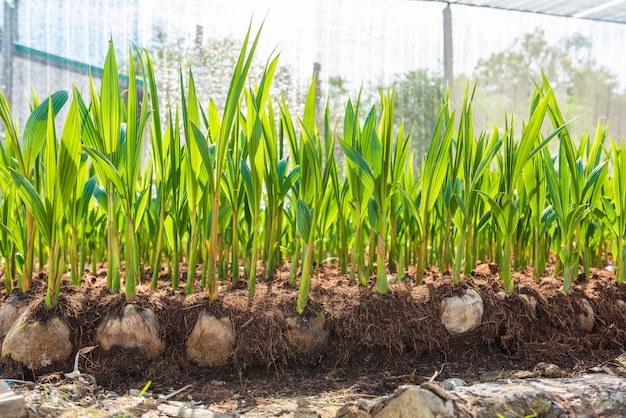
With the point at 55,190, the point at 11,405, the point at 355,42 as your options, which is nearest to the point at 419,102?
the point at 355,42

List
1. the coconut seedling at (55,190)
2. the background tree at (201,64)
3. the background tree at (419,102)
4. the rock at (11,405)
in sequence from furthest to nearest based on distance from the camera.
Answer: the background tree at (419,102) → the background tree at (201,64) → the coconut seedling at (55,190) → the rock at (11,405)

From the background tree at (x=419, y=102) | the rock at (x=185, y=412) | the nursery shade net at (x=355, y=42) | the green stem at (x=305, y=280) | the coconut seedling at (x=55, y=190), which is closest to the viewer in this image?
the rock at (x=185, y=412)

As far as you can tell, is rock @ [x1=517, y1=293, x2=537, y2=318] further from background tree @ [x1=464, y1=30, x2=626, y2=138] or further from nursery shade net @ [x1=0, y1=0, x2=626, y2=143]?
background tree @ [x1=464, y1=30, x2=626, y2=138]

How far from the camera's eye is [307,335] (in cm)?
127

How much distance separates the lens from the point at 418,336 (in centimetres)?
134

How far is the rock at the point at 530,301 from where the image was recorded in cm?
144

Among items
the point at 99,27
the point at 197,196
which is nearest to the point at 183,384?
the point at 197,196

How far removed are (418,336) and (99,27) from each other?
12.1 feet

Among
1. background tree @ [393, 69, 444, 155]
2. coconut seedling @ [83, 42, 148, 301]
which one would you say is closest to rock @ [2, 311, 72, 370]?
coconut seedling @ [83, 42, 148, 301]

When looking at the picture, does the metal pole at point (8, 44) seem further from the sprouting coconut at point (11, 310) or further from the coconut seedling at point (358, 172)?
the coconut seedling at point (358, 172)

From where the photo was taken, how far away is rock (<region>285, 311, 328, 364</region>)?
127cm

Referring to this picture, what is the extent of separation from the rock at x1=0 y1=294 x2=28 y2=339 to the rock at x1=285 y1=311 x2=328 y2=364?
2.02 ft

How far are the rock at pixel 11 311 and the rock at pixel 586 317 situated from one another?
1411mm

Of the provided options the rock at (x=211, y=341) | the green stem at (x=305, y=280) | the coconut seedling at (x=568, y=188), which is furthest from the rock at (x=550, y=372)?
the rock at (x=211, y=341)
